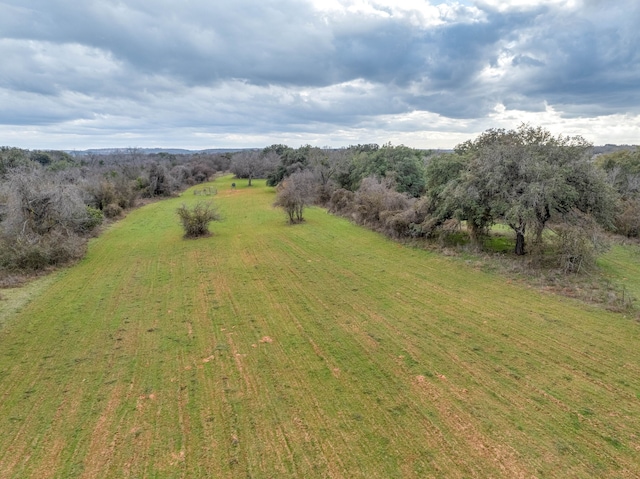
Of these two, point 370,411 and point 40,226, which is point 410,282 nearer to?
point 370,411

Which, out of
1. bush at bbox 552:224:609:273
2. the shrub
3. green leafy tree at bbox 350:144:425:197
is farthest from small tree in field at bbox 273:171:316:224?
bush at bbox 552:224:609:273

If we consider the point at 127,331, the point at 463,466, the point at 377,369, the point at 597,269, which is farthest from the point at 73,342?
the point at 597,269

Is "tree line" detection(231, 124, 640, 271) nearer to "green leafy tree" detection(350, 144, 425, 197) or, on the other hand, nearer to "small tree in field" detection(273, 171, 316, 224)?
"small tree in field" detection(273, 171, 316, 224)

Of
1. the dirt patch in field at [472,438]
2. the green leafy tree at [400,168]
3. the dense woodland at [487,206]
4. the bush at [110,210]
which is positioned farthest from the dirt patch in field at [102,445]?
the bush at [110,210]

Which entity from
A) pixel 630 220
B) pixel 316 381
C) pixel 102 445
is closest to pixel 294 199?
pixel 316 381

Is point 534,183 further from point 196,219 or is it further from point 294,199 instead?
point 196,219

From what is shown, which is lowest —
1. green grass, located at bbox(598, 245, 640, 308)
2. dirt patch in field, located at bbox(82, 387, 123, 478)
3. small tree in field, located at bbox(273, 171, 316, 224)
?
dirt patch in field, located at bbox(82, 387, 123, 478)

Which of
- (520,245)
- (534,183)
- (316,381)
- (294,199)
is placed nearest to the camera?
(316,381)

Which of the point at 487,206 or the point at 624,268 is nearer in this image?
the point at 624,268
